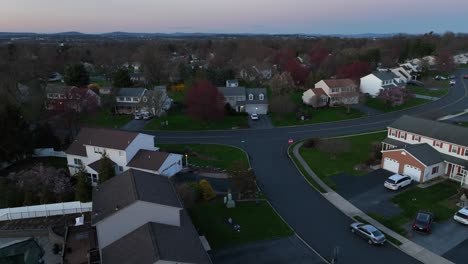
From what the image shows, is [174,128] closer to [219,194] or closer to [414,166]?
[219,194]

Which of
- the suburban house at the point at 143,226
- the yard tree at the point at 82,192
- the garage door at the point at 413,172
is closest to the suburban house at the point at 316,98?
the garage door at the point at 413,172

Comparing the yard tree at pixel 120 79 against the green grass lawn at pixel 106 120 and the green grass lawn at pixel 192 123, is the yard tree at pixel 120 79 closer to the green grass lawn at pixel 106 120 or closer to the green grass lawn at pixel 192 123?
the green grass lawn at pixel 106 120

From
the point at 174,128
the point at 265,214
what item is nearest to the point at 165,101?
the point at 174,128

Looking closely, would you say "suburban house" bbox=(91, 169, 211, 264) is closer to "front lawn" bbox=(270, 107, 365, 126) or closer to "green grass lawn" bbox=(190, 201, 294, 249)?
"green grass lawn" bbox=(190, 201, 294, 249)

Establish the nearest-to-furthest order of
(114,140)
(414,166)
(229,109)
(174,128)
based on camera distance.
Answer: (414,166) → (114,140) → (174,128) → (229,109)

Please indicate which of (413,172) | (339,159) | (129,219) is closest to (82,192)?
(129,219)

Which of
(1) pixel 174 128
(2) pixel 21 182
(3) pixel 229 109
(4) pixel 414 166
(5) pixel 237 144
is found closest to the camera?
(2) pixel 21 182

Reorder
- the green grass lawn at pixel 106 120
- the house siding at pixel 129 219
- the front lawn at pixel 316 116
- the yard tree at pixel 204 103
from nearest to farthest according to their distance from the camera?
the house siding at pixel 129 219, the yard tree at pixel 204 103, the green grass lawn at pixel 106 120, the front lawn at pixel 316 116
